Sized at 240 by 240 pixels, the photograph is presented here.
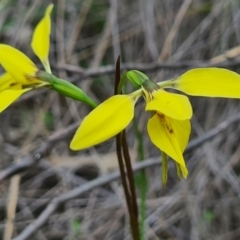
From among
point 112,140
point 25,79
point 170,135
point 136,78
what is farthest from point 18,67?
point 112,140

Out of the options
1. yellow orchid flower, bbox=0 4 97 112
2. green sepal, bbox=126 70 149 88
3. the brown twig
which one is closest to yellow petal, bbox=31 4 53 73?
yellow orchid flower, bbox=0 4 97 112

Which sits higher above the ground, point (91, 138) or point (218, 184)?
point (91, 138)

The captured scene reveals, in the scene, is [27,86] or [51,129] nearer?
[27,86]

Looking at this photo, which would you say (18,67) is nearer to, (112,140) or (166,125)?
(166,125)

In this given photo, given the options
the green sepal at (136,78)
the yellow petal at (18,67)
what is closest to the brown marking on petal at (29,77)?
the yellow petal at (18,67)

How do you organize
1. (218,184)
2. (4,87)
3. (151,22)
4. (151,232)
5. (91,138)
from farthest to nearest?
(151,22)
(218,184)
(151,232)
(4,87)
(91,138)

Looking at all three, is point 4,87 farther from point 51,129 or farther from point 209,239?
point 51,129

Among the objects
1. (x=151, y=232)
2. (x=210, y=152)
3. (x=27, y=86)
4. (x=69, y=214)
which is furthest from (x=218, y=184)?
(x=27, y=86)
